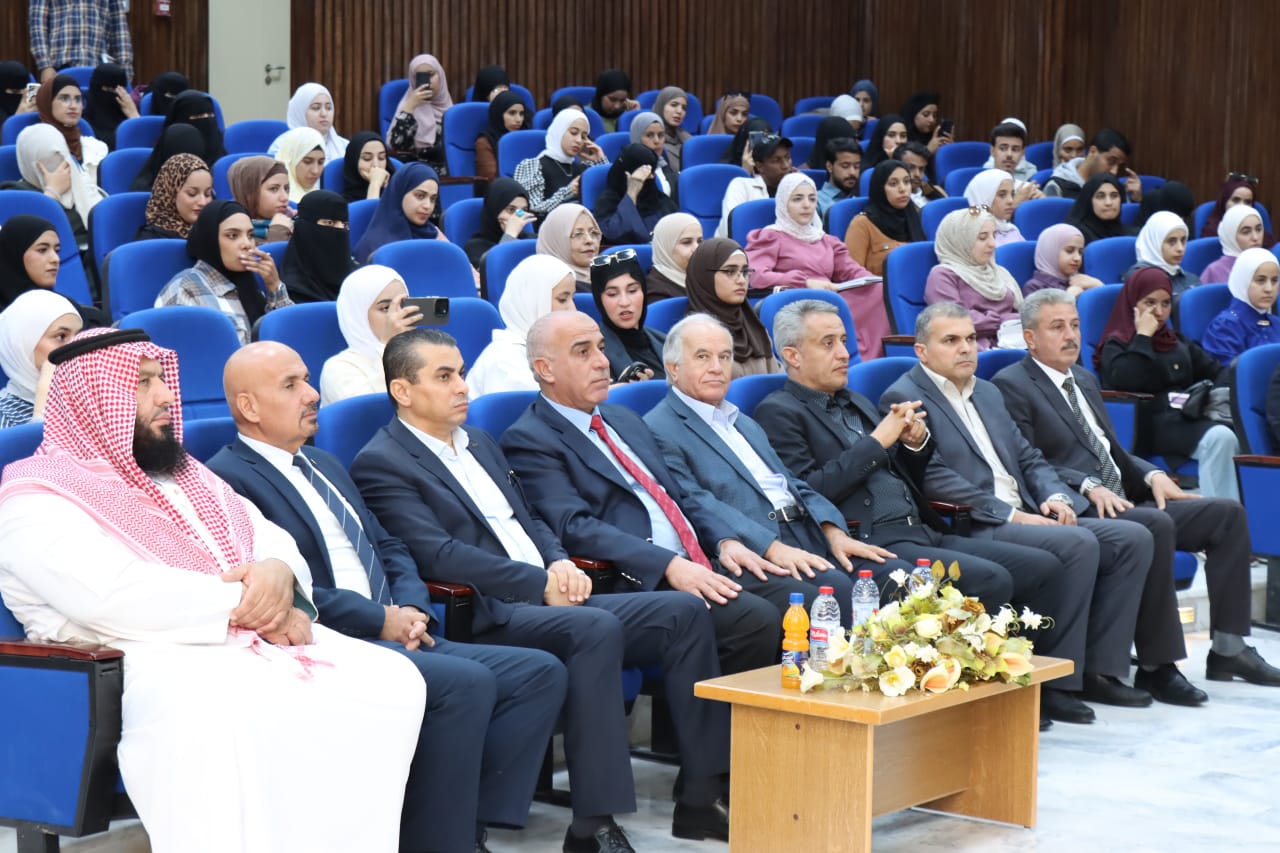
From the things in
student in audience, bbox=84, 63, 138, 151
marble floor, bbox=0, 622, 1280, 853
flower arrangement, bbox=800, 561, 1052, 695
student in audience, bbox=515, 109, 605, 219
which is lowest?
marble floor, bbox=0, 622, 1280, 853

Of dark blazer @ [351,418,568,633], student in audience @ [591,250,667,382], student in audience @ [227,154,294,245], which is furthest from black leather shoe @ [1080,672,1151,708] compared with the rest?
student in audience @ [227,154,294,245]

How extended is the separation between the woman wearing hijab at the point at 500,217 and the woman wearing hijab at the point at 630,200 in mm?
688

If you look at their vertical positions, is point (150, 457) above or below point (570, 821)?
above

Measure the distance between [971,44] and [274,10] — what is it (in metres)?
4.78

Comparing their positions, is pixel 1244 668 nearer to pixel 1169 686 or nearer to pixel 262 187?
pixel 1169 686

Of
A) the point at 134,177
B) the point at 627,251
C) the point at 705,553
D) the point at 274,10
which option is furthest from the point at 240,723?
the point at 274,10

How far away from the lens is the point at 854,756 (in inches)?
124

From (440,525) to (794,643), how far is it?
32.1 inches

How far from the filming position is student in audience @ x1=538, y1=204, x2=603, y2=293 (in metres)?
5.84

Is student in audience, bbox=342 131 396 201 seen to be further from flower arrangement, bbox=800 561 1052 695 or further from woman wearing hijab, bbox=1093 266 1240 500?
flower arrangement, bbox=800 561 1052 695

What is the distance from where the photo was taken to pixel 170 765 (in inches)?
104

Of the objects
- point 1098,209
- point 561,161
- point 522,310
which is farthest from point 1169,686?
point 561,161

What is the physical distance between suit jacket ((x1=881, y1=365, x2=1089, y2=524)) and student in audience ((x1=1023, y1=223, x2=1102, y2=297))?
2476mm

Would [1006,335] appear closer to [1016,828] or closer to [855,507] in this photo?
[855,507]
